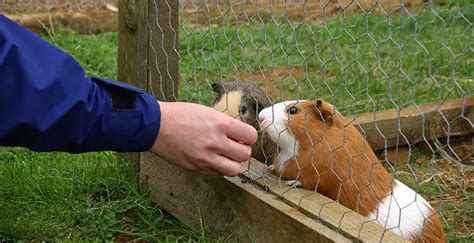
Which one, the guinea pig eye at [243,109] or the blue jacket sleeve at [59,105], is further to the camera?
the guinea pig eye at [243,109]

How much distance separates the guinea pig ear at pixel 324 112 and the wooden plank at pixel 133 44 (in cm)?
74

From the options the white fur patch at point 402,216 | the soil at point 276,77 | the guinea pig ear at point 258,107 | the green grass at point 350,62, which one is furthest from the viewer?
the soil at point 276,77

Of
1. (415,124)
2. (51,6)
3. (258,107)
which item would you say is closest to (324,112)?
(258,107)

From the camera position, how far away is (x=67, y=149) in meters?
1.78

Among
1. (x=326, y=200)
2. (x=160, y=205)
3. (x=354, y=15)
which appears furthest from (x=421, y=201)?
(x=354, y=15)

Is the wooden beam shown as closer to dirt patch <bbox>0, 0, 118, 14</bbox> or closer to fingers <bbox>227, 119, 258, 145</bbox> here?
fingers <bbox>227, 119, 258, 145</bbox>

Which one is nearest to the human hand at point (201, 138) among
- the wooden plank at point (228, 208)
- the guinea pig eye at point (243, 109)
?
the wooden plank at point (228, 208)

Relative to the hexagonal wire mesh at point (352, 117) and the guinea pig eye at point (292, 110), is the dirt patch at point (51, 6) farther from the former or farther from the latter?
the guinea pig eye at point (292, 110)

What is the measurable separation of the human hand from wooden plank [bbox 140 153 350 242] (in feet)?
0.71

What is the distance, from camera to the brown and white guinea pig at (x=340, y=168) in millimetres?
2053

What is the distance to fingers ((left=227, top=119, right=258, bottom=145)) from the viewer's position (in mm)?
1869

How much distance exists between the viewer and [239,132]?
1.88 metres

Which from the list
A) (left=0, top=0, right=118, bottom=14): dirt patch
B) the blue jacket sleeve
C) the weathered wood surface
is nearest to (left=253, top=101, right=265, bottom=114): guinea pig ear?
the weathered wood surface

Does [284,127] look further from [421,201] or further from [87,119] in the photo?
[87,119]
